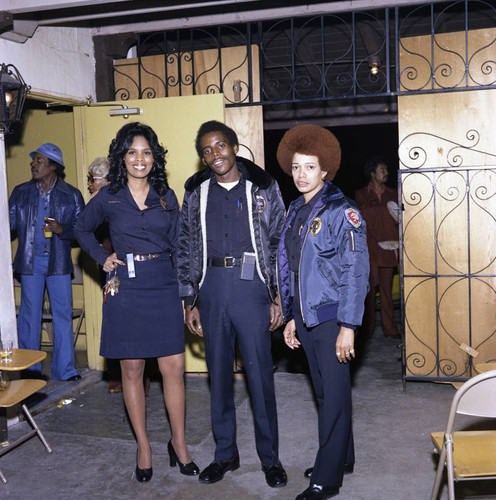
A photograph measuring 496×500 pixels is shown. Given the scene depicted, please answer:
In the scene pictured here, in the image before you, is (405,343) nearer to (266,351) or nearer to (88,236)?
(266,351)

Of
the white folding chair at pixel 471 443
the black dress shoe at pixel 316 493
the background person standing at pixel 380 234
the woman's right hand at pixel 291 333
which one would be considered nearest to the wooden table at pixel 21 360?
the woman's right hand at pixel 291 333

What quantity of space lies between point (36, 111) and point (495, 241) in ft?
14.1

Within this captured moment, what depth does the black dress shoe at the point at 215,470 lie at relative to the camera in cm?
331

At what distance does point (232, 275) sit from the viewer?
3.21 metres

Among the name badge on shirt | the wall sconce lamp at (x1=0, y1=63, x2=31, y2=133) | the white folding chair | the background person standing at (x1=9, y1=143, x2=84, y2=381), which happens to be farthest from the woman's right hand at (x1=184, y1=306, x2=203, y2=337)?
the background person standing at (x1=9, y1=143, x2=84, y2=381)

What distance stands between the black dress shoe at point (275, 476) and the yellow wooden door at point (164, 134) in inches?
77.1

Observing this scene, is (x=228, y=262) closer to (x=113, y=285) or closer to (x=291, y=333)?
(x=291, y=333)

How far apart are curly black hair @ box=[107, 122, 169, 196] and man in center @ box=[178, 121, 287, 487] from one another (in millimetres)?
231

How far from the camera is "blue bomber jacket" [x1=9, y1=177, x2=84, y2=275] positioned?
5.20 meters

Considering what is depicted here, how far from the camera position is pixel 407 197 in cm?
479

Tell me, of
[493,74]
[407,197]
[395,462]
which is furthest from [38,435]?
[493,74]

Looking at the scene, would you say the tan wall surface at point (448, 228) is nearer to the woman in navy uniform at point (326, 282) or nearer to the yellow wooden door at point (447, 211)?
the yellow wooden door at point (447, 211)

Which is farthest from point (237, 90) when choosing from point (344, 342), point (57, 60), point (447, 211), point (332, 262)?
point (344, 342)

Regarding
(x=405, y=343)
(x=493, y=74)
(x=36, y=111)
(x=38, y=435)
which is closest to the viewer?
(x=38, y=435)
